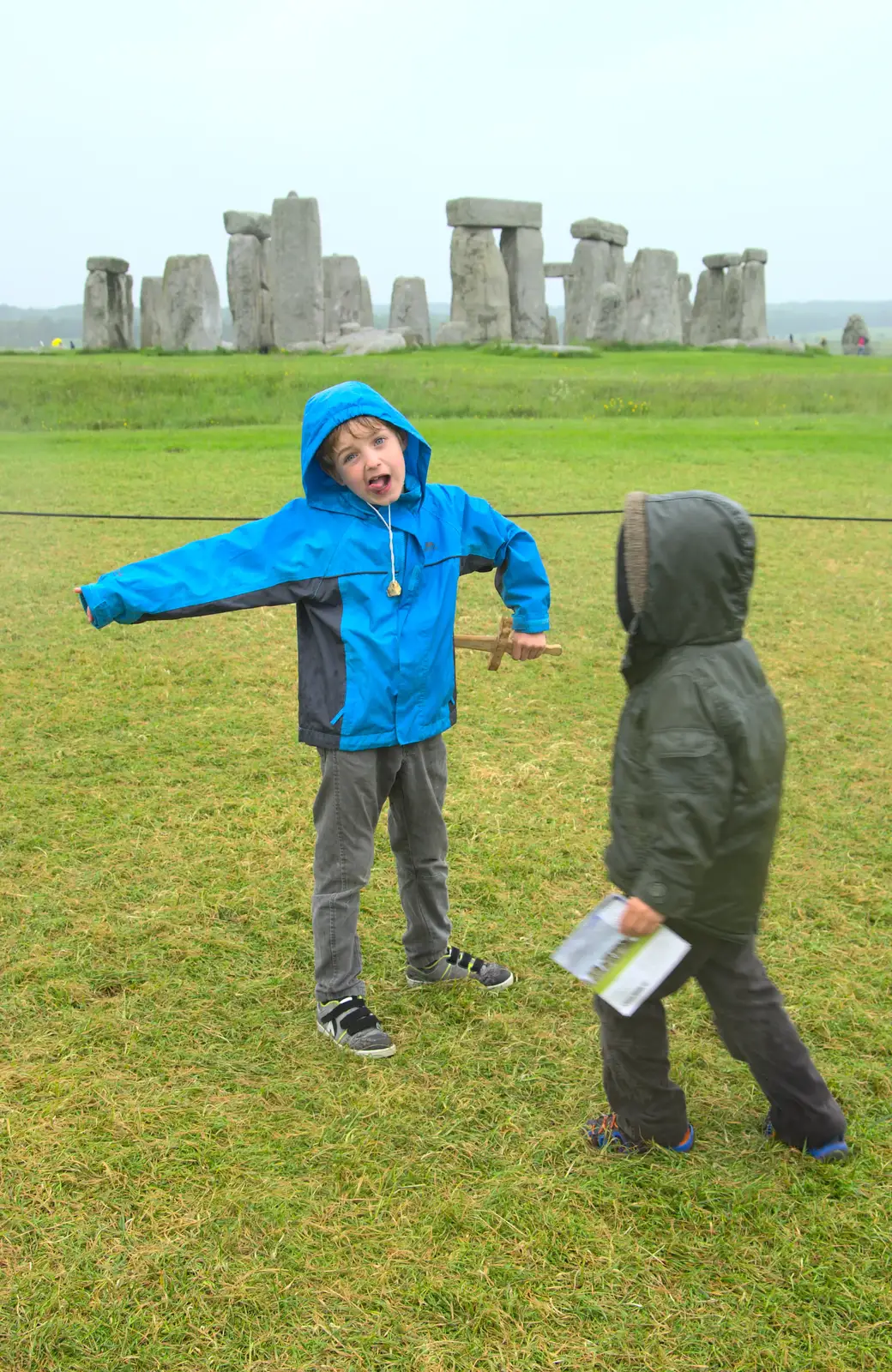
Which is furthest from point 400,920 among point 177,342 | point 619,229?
point 619,229

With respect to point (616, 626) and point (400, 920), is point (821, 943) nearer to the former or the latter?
point (400, 920)

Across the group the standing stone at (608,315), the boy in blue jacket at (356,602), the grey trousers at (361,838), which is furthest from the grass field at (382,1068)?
the standing stone at (608,315)

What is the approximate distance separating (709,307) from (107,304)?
1709 cm

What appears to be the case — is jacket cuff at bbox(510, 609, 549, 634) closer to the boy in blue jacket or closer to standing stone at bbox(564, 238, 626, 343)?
the boy in blue jacket

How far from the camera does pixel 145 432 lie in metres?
15.5

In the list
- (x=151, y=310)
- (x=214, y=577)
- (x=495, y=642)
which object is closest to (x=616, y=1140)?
(x=495, y=642)

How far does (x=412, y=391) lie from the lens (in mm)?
17703

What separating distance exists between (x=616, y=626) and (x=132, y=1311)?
5.51m

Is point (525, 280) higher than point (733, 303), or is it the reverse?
point (525, 280)

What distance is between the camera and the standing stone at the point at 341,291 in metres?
29.3

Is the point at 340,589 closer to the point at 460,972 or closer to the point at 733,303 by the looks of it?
the point at 460,972

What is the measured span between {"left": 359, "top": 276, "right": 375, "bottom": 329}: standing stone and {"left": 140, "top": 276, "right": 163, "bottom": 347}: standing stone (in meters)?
5.25

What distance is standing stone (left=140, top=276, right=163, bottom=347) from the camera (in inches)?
1236

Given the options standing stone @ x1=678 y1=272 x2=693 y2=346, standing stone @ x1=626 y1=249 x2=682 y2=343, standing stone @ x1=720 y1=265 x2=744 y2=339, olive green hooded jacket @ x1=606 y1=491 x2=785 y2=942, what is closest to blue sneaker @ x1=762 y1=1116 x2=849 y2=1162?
olive green hooded jacket @ x1=606 y1=491 x2=785 y2=942
